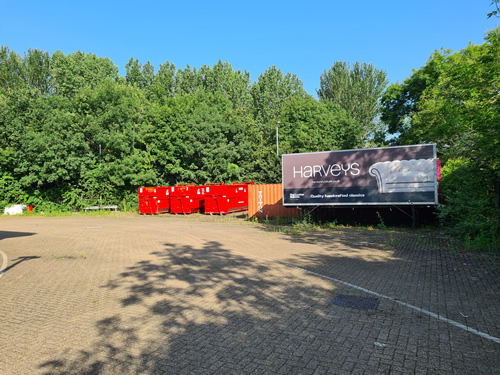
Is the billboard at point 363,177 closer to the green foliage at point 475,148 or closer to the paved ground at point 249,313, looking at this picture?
the green foliage at point 475,148

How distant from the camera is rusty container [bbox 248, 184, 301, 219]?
2052 centimetres

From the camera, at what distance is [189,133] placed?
3359 cm

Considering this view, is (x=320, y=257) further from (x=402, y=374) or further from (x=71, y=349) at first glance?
(x=71, y=349)

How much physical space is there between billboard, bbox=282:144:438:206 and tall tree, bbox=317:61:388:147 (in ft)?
106

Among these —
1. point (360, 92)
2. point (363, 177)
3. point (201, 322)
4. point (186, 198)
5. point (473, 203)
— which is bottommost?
point (201, 322)

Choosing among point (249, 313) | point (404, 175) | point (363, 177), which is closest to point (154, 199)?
point (363, 177)

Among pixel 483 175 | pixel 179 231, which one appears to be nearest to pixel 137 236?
pixel 179 231

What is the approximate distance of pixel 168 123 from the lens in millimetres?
35031

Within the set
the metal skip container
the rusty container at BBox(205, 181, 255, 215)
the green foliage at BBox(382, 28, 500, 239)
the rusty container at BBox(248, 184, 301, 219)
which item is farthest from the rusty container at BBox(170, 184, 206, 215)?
the green foliage at BBox(382, 28, 500, 239)

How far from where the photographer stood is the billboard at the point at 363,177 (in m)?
14.7

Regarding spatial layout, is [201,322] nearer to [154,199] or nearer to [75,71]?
[154,199]

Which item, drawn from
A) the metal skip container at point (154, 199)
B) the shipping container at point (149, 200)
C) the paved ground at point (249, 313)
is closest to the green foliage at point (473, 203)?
the paved ground at point (249, 313)

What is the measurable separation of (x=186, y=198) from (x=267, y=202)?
714cm

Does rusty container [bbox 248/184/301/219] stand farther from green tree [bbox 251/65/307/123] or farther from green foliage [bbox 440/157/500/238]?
green tree [bbox 251/65/307/123]
